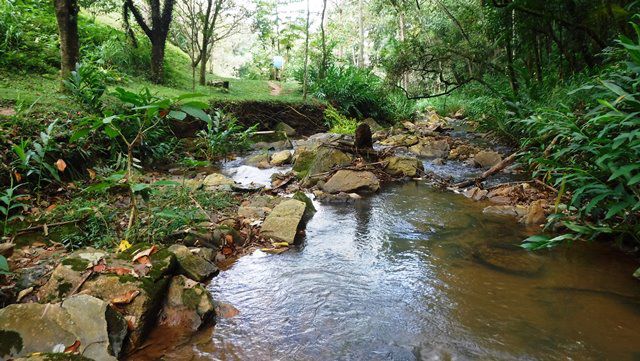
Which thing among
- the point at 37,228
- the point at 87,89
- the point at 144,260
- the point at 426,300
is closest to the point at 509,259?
the point at 426,300

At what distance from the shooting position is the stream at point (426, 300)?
2.31m

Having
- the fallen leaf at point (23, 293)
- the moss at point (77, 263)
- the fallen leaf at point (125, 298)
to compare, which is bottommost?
the fallen leaf at point (23, 293)

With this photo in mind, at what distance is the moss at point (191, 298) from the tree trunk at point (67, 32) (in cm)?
598

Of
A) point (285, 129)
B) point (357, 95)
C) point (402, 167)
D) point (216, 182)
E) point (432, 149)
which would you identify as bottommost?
point (216, 182)

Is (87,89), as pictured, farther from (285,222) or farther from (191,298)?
(191,298)

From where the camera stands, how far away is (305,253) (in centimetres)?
380

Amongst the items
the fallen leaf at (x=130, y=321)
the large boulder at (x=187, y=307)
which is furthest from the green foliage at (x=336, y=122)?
the fallen leaf at (x=130, y=321)

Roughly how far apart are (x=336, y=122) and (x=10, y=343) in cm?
1088

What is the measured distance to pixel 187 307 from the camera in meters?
2.59

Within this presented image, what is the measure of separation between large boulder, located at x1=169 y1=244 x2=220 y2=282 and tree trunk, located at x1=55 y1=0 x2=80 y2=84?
5.38 metres

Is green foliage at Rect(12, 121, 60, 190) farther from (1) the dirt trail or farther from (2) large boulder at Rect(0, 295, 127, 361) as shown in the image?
(1) the dirt trail

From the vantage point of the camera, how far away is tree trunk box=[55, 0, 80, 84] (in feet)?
21.3

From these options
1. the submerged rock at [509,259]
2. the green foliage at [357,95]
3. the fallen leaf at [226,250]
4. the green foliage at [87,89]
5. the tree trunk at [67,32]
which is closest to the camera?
the submerged rock at [509,259]

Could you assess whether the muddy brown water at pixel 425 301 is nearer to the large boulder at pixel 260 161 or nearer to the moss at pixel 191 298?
the moss at pixel 191 298
